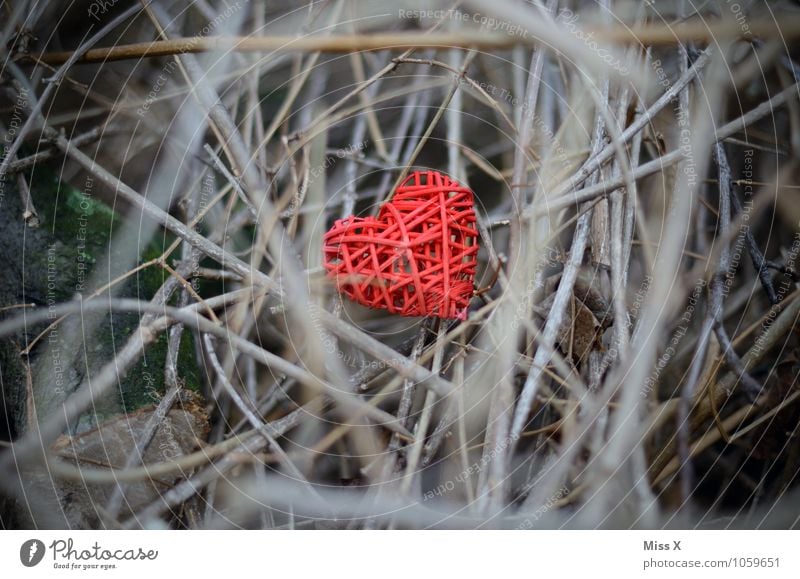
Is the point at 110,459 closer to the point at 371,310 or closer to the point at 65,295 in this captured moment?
the point at 65,295

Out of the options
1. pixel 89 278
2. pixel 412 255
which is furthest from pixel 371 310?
pixel 89 278

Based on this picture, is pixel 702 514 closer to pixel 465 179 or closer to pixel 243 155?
pixel 465 179

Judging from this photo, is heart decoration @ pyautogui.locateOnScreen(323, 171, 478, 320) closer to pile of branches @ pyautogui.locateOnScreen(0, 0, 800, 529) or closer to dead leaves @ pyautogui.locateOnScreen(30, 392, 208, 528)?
pile of branches @ pyautogui.locateOnScreen(0, 0, 800, 529)

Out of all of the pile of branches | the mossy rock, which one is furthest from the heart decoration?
the mossy rock

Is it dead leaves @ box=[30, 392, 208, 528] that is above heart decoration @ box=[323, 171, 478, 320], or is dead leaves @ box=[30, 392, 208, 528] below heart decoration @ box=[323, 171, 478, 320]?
below

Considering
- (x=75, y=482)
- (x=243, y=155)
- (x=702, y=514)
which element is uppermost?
(x=243, y=155)

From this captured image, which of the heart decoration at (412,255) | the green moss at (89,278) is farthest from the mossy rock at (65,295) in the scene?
the heart decoration at (412,255)

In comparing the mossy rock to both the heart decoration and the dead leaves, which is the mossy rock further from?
the heart decoration

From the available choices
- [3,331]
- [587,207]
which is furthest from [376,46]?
[3,331]

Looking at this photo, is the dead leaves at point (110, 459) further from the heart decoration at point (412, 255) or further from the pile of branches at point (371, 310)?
the heart decoration at point (412, 255)
